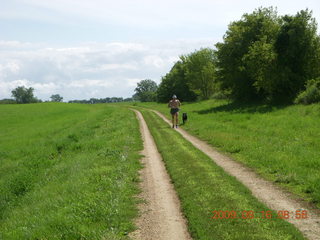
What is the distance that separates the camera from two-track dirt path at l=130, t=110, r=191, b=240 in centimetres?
593

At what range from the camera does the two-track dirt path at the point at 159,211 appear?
5926 mm

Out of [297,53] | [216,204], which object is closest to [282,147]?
[216,204]

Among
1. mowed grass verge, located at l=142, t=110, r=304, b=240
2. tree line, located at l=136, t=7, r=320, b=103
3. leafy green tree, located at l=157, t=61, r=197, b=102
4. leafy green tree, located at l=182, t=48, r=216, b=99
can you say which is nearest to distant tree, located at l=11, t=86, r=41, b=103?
leafy green tree, located at l=157, t=61, r=197, b=102

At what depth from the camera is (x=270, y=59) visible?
3136 centimetres

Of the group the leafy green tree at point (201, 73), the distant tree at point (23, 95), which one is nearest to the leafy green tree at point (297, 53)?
the leafy green tree at point (201, 73)

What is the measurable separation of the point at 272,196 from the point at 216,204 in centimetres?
165

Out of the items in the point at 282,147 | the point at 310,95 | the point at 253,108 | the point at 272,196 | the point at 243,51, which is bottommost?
the point at 272,196

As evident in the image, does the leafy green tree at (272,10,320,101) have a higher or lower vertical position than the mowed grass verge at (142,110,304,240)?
higher

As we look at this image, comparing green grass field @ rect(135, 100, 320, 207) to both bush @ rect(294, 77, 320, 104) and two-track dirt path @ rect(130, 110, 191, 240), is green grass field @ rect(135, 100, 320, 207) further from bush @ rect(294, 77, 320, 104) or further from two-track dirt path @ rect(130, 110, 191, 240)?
two-track dirt path @ rect(130, 110, 191, 240)

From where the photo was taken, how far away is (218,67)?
135 ft

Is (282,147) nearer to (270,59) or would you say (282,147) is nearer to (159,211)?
(159,211)

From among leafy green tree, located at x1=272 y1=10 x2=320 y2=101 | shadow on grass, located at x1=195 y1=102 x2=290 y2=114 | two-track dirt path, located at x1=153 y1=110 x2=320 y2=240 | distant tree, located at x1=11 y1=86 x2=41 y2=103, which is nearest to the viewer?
two-track dirt path, located at x1=153 y1=110 x2=320 y2=240

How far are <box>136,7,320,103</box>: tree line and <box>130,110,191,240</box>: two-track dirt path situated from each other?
20.2 metres
